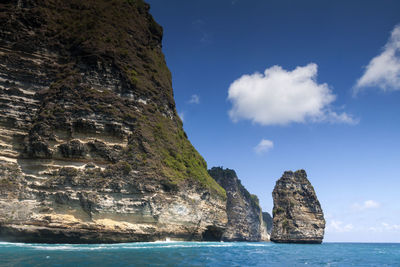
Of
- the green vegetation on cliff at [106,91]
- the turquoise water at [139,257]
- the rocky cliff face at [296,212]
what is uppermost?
the green vegetation on cliff at [106,91]

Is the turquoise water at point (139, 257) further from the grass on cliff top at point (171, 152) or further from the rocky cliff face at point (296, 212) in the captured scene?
the rocky cliff face at point (296, 212)

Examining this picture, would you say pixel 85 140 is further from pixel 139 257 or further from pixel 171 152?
pixel 139 257

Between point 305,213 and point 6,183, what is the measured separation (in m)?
76.8

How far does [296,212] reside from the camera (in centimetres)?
8581

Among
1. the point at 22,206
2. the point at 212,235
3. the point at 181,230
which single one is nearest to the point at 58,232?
the point at 22,206

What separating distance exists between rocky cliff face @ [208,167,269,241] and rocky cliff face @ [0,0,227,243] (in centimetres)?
6613

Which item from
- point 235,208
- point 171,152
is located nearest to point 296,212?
point 235,208

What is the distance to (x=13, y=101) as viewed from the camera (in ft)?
130

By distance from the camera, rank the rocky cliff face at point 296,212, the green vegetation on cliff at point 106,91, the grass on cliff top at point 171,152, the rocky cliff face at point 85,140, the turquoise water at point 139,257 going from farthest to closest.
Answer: the rocky cliff face at point 296,212
the grass on cliff top at point 171,152
the green vegetation on cliff at point 106,91
the rocky cliff face at point 85,140
the turquoise water at point 139,257

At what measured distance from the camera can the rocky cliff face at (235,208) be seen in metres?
118

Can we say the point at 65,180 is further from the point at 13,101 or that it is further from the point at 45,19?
the point at 45,19

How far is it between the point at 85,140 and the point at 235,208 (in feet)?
302

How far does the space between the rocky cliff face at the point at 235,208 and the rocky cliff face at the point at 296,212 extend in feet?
103

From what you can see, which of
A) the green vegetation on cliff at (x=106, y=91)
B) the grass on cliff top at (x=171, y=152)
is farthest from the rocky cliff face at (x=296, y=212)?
the green vegetation on cliff at (x=106, y=91)
